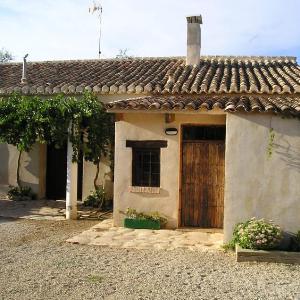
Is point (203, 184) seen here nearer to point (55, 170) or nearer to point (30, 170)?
point (55, 170)

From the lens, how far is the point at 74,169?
1148cm

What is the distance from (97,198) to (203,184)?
394 centimetres

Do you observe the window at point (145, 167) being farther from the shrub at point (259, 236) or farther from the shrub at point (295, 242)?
the shrub at point (295, 242)

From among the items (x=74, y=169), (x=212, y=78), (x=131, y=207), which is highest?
(x=212, y=78)

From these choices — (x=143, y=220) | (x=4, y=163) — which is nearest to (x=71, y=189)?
(x=143, y=220)

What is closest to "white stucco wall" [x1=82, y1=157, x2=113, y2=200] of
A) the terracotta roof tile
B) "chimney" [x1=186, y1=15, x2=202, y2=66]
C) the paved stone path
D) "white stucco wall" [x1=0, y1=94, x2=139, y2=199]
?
"white stucco wall" [x1=0, y1=94, x2=139, y2=199]

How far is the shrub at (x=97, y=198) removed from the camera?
12.7m

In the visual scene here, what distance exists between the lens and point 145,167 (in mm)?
10570

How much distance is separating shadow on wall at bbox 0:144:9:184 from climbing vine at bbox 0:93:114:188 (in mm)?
1793

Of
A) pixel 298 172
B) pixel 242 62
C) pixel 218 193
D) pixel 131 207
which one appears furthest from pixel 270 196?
pixel 242 62

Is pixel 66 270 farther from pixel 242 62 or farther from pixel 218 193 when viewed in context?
pixel 242 62

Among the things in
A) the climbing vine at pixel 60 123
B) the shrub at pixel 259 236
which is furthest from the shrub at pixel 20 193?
the shrub at pixel 259 236

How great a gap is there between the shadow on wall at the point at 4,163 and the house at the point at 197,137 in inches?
1.3

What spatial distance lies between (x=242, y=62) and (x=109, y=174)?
6511 millimetres
